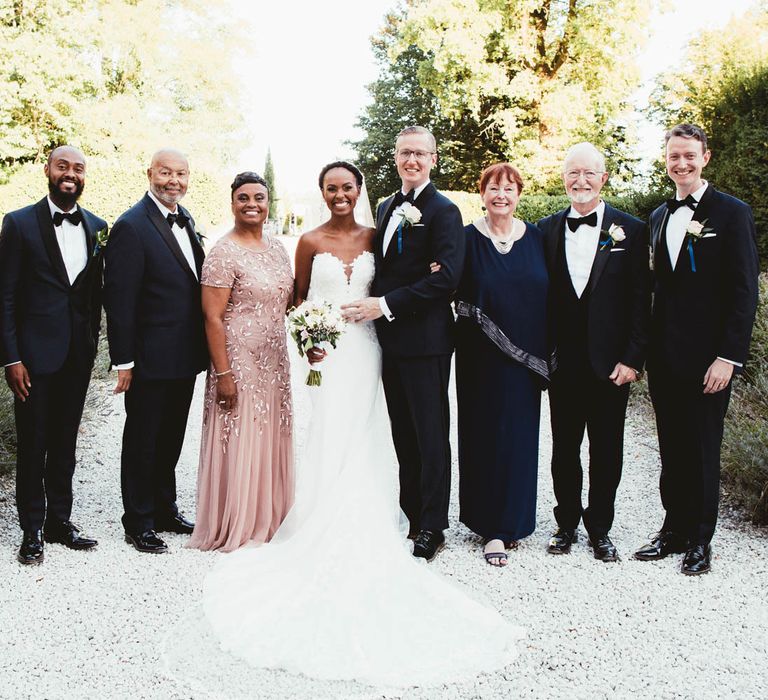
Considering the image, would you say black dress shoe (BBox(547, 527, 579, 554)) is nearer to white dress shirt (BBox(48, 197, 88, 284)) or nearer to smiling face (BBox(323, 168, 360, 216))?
smiling face (BBox(323, 168, 360, 216))

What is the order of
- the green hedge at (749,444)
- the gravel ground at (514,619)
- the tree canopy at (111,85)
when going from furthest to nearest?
the tree canopy at (111,85) < the green hedge at (749,444) < the gravel ground at (514,619)

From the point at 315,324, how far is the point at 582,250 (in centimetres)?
163

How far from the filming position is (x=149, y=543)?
436 centimetres

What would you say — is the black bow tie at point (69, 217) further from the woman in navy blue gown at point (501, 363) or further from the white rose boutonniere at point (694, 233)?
the white rose boutonniere at point (694, 233)

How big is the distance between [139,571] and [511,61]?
845 inches

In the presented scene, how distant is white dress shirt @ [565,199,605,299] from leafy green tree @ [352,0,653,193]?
18.3 metres

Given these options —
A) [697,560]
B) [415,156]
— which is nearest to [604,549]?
[697,560]

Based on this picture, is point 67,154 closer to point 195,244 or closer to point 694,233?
point 195,244

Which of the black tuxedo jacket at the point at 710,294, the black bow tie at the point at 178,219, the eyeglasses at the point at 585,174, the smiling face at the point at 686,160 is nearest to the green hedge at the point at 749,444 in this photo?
the black tuxedo jacket at the point at 710,294

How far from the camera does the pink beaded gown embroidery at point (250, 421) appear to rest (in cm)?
430

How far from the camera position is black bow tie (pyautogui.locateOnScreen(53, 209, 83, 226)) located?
419 centimetres

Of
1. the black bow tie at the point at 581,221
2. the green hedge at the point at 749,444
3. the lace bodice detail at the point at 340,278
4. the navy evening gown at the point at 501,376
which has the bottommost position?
the green hedge at the point at 749,444

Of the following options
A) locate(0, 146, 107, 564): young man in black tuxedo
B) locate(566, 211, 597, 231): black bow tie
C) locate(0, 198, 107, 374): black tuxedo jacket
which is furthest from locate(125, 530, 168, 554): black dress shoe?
locate(566, 211, 597, 231): black bow tie

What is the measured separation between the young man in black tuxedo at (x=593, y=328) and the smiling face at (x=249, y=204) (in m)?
1.73
